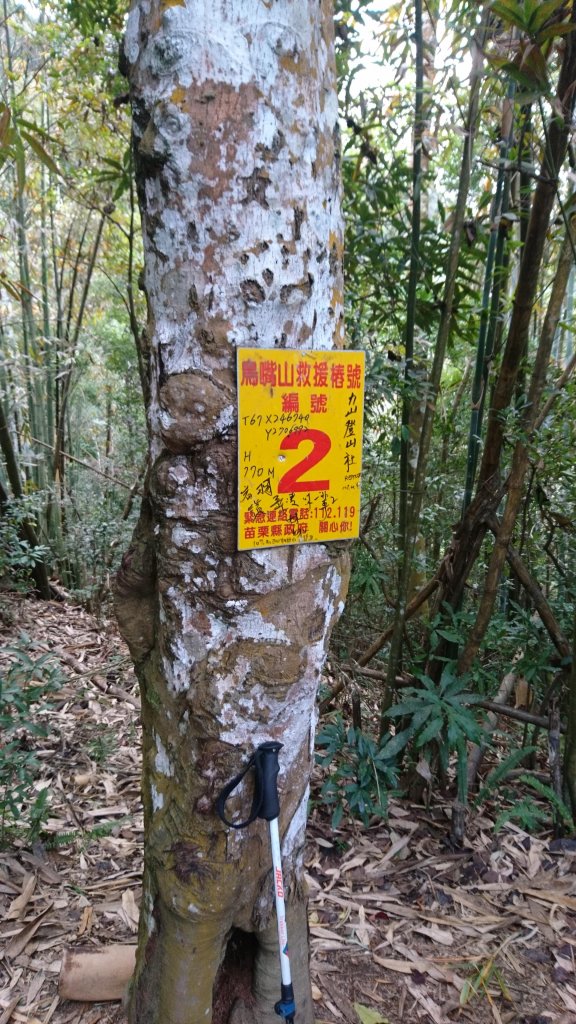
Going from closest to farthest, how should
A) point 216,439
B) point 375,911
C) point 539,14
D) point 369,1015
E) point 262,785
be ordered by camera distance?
point 216,439 < point 262,785 < point 539,14 < point 369,1015 < point 375,911

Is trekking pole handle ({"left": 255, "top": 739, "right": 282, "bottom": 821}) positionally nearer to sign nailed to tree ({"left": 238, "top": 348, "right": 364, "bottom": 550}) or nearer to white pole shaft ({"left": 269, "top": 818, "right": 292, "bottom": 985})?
white pole shaft ({"left": 269, "top": 818, "right": 292, "bottom": 985})

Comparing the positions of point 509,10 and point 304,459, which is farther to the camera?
point 509,10

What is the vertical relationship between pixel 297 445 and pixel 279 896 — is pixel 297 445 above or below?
above

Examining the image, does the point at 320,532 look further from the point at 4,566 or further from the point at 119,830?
the point at 4,566

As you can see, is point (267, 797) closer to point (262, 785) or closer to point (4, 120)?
point (262, 785)

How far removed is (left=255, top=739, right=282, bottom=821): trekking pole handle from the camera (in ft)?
3.75

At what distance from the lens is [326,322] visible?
112cm

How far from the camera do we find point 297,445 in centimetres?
110

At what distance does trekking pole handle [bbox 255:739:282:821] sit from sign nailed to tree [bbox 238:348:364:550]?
380 mm

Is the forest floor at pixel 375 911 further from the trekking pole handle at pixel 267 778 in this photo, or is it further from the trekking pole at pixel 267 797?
the trekking pole handle at pixel 267 778

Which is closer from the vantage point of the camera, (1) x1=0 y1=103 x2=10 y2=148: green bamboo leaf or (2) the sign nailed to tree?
(2) the sign nailed to tree

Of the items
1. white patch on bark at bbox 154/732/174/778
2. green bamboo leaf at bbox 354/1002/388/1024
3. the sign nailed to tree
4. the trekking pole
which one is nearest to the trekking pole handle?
the trekking pole

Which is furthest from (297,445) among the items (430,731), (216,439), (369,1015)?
(369,1015)

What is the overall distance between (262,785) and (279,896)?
0.24 m
